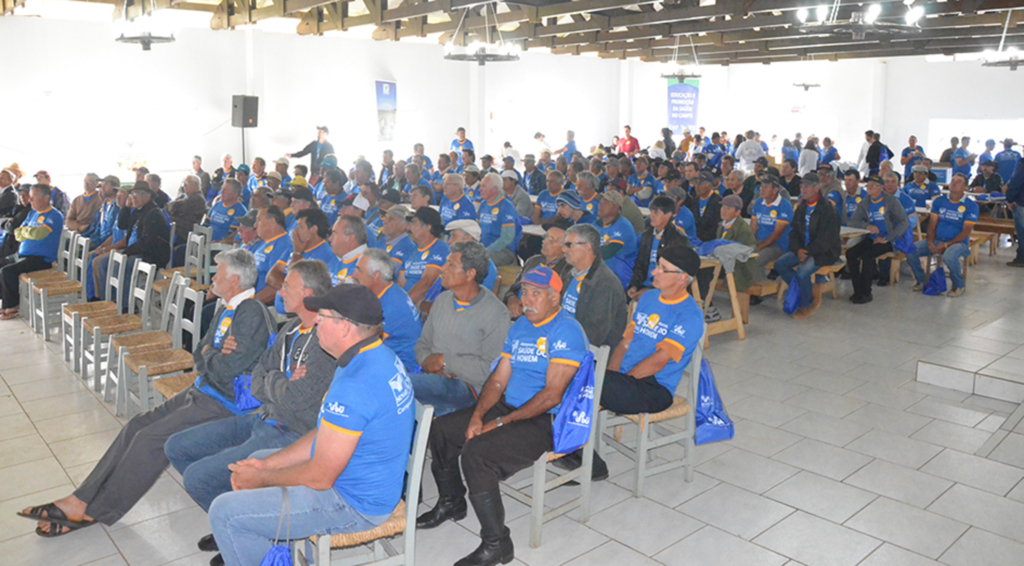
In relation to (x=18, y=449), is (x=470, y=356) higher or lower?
higher

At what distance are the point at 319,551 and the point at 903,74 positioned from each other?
19.7m

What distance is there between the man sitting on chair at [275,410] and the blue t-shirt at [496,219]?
3.54 metres

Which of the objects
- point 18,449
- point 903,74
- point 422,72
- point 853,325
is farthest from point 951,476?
point 903,74

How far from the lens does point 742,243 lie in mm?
6203

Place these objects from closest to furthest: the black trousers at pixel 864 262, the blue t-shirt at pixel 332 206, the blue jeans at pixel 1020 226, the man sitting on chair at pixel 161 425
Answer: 1. the man sitting on chair at pixel 161 425
2. the black trousers at pixel 864 262
3. the blue t-shirt at pixel 332 206
4. the blue jeans at pixel 1020 226

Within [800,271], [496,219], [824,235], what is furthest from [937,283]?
[496,219]

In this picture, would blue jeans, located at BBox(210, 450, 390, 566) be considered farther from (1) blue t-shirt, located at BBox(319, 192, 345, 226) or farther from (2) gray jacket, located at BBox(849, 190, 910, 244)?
(2) gray jacket, located at BBox(849, 190, 910, 244)

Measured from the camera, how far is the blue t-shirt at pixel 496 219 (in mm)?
6477

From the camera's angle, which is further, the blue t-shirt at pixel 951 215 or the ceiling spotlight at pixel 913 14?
the blue t-shirt at pixel 951 215

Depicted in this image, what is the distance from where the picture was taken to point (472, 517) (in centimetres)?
321

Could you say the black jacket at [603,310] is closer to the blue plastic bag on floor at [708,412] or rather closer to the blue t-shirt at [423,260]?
the blue plastic bag on floor at [708,412]

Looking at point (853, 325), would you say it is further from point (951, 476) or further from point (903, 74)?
point (903, 74)

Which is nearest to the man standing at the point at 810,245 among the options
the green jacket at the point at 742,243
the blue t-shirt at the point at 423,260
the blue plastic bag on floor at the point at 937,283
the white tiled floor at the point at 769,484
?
the green jacket at the point at 742,243

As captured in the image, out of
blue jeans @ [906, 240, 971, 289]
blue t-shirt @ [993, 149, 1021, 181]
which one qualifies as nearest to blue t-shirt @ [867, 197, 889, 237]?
blue jeans @ [906, 240, 971, 289]
